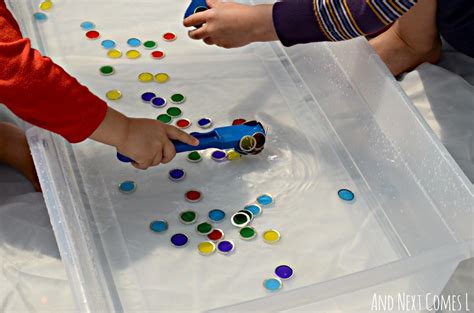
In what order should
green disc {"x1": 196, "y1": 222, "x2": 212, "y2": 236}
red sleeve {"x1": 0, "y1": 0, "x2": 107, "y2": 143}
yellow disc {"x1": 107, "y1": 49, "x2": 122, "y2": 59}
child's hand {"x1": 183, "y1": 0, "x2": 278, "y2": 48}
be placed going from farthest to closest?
yellow disc {"x1": 107, "y1": 49, "x2": 122, "y2": 59}, child's hand {"x1": 183, "y1": 0, "x2": 278, "y2": 48}, green disc {"x1": 196, "y1": 222, "x2": 212, "y2": 236}, red sleeve {"x1": 0, "y1": 0, "x2": 107, "y2": 143}

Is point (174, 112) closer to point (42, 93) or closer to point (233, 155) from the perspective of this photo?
point (233, 155)

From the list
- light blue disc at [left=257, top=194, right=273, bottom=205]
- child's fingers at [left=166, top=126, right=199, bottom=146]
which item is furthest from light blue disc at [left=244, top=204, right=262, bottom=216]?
child's fingers at [left=166, top=126, right=199, bottom=146]

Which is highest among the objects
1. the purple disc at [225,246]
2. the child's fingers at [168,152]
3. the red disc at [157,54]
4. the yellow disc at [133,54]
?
the child's fingers at [168,152]

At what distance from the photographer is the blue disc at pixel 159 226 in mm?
907

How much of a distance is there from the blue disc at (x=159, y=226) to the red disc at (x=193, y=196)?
0.05m

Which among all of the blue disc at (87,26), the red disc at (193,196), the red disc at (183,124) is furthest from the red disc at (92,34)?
the red disc at (193,196)

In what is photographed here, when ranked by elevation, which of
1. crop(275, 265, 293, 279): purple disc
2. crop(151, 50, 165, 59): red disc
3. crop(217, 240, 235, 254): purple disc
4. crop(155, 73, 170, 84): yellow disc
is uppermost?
crop(151, 50, 165, 59): red disc

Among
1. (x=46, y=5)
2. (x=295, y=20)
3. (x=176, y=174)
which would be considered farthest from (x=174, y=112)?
(x=46, y=5)

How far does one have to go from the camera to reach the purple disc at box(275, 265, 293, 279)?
87 cm

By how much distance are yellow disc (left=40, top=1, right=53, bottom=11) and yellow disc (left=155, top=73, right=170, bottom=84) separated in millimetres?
244

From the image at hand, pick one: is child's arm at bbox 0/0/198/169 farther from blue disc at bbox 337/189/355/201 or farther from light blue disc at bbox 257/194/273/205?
blue disc at bbox 337/189/355/201

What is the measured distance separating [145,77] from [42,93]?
0.30 m

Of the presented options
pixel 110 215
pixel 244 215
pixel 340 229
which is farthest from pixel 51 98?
pixel 340 229

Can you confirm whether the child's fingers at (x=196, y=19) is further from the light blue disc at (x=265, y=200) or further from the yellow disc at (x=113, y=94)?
the light blue disc at (x=265, y=200)
